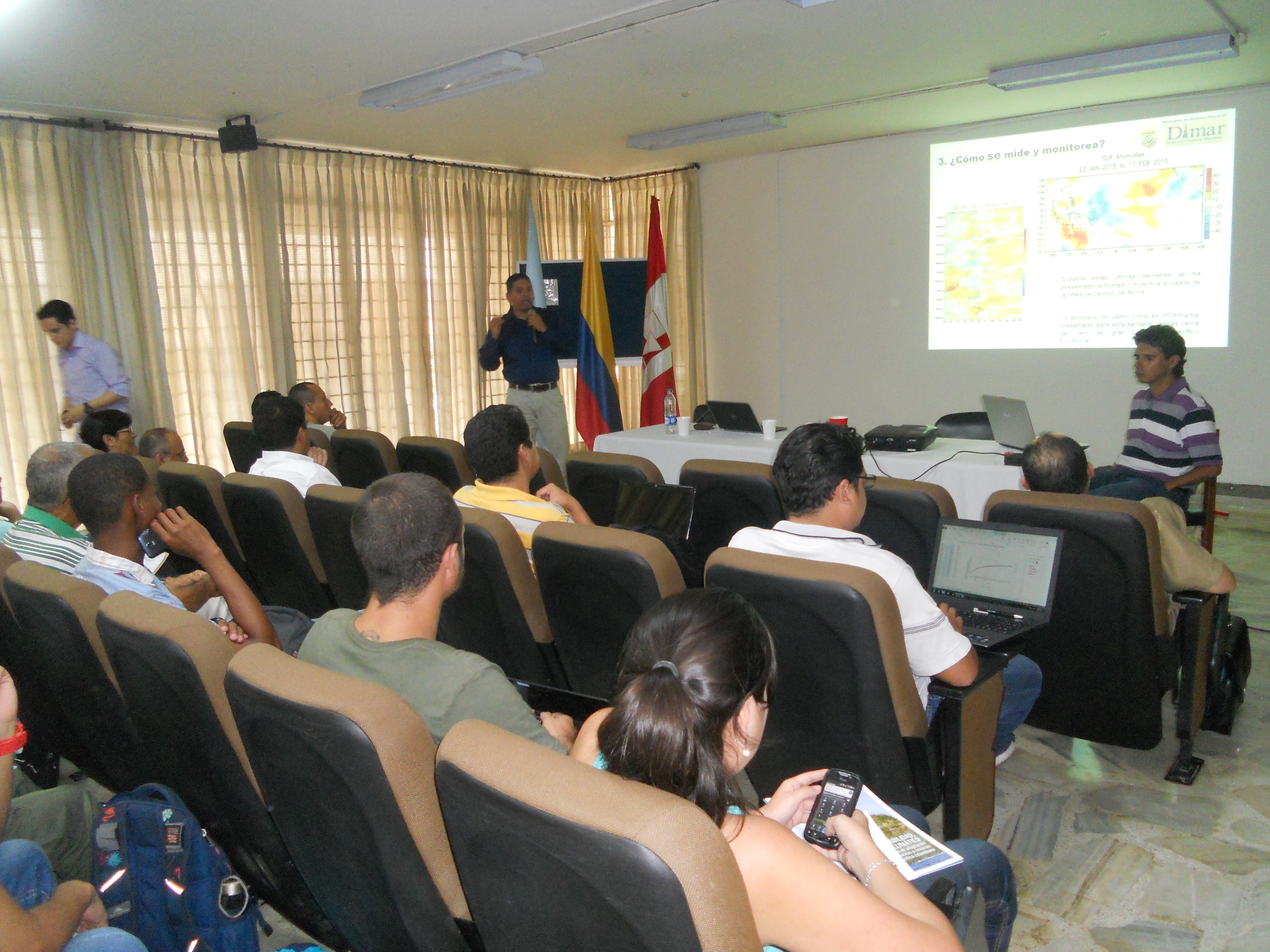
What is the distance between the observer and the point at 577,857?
2.77ft

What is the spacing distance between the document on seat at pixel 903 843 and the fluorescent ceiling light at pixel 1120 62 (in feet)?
16.2

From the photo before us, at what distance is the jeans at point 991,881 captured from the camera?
1.40 metres

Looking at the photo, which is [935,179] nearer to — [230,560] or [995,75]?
[995,75]

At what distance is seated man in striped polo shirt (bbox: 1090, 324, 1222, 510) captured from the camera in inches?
147

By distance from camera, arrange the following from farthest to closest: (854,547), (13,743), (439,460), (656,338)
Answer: (656,338) < (439,460) < (854,547) < (13,743)

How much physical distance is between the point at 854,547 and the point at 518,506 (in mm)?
1143

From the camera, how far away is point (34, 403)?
547 cm

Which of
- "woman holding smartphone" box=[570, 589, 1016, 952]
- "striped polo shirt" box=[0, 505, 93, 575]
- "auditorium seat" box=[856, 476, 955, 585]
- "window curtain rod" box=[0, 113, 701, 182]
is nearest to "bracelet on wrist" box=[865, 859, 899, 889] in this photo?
"woman holding smartphone" box=[570, 589, 1016, 952]

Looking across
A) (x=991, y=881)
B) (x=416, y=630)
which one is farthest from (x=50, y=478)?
(x=991, y=881)

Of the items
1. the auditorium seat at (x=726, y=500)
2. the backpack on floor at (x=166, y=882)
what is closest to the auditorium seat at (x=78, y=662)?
the backpack on floor at (x=166, y=882)

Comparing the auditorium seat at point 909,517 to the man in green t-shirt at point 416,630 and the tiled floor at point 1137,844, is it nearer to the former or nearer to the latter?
the tiled floor at point 1137,844

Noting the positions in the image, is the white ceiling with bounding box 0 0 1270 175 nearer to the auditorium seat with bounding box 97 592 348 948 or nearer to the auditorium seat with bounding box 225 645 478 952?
the auditorium seat with bounding box 97 592 348 948

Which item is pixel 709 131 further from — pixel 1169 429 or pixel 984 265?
pixel 1169 429

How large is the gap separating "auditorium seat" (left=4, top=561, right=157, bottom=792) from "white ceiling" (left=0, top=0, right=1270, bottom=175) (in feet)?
9.27
